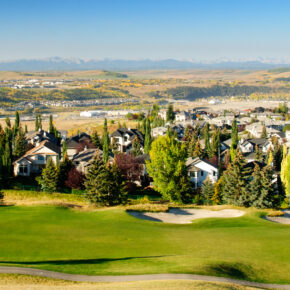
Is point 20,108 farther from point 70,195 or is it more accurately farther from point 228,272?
point 228,272

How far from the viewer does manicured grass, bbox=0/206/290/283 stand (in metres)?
20.7

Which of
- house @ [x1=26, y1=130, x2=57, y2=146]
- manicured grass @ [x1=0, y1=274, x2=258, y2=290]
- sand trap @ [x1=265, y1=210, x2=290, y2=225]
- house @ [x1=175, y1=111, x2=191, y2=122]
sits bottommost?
house @ [x1=175, y1=111, x2=191, y2=122]

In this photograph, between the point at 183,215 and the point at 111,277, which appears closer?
the point at 111,277

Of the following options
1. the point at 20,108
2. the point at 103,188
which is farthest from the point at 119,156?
the point at 20,108

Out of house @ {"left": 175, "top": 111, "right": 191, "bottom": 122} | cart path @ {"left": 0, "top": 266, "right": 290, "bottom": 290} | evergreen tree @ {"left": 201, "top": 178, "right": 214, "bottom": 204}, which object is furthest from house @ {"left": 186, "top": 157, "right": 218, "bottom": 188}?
house @ {"left": 175, "top": 111, "right": 191, "bottom": 122}

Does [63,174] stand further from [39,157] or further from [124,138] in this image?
[124,138]

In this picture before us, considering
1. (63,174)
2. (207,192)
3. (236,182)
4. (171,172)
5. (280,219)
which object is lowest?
(207,192)

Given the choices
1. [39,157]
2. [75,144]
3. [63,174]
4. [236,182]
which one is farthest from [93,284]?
[75,144]

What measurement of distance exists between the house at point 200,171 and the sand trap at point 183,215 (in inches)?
693

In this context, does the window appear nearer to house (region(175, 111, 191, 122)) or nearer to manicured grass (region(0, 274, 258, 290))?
manicured grass (region(0, 274, 258, 290))

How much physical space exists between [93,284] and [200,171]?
140ft

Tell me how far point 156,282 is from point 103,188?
2443 centimetres

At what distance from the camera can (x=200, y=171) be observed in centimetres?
5975

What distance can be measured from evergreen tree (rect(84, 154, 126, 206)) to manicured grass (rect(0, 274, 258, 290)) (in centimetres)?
2354
